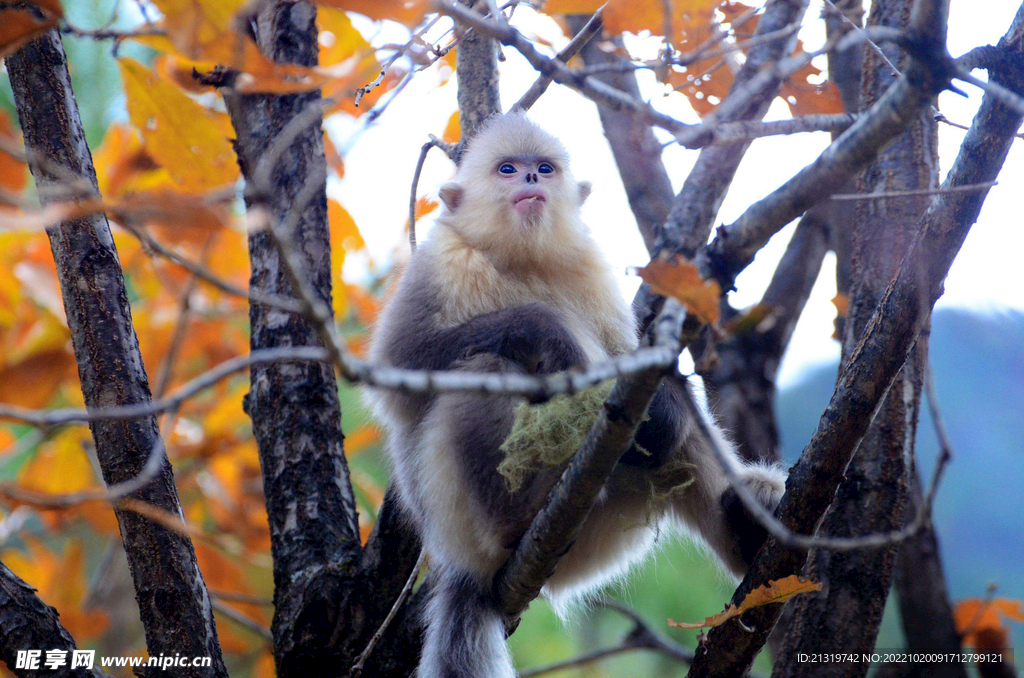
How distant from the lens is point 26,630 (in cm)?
215

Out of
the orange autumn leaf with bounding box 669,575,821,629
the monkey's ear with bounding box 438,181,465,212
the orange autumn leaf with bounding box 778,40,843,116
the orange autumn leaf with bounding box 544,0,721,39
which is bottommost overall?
the orange autumn leaf with bounding box 669,575,821,629

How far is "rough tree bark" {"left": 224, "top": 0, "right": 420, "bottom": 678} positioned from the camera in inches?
106

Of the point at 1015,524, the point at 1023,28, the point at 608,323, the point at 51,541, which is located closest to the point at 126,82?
the point at 608,323

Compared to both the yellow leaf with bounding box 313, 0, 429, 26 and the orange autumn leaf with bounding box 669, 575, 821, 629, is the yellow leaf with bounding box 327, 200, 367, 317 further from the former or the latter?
the orange autumn leaf with bounding box 669, 575, 821, 629

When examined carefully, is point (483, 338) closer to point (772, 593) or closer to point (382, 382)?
point (772, 593)

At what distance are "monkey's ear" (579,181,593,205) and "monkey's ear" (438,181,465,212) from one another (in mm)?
556

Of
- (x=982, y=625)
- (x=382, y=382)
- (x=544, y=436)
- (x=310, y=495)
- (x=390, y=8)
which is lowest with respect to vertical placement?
(x=382, y=382)

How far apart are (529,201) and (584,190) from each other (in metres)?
0.54

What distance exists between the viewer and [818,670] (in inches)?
105

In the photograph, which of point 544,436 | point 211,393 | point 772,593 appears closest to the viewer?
point 772,593

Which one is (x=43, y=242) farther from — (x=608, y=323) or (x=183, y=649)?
(x=608, y=323)

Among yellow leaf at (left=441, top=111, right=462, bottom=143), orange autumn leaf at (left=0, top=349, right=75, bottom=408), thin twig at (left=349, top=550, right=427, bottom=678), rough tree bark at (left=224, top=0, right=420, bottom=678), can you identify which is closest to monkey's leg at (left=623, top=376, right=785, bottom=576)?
thin twig at (left=349, top=550, right=427, bottom=678)

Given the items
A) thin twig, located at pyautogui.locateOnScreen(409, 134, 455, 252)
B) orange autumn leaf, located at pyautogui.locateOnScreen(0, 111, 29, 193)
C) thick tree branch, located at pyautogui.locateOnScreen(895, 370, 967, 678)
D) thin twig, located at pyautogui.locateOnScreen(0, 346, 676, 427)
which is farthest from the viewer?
thick tree branch, located at pyautogui.locateOnScreen(895, 370, 967, 678)


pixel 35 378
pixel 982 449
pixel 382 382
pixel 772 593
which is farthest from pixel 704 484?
pixel 35 378
